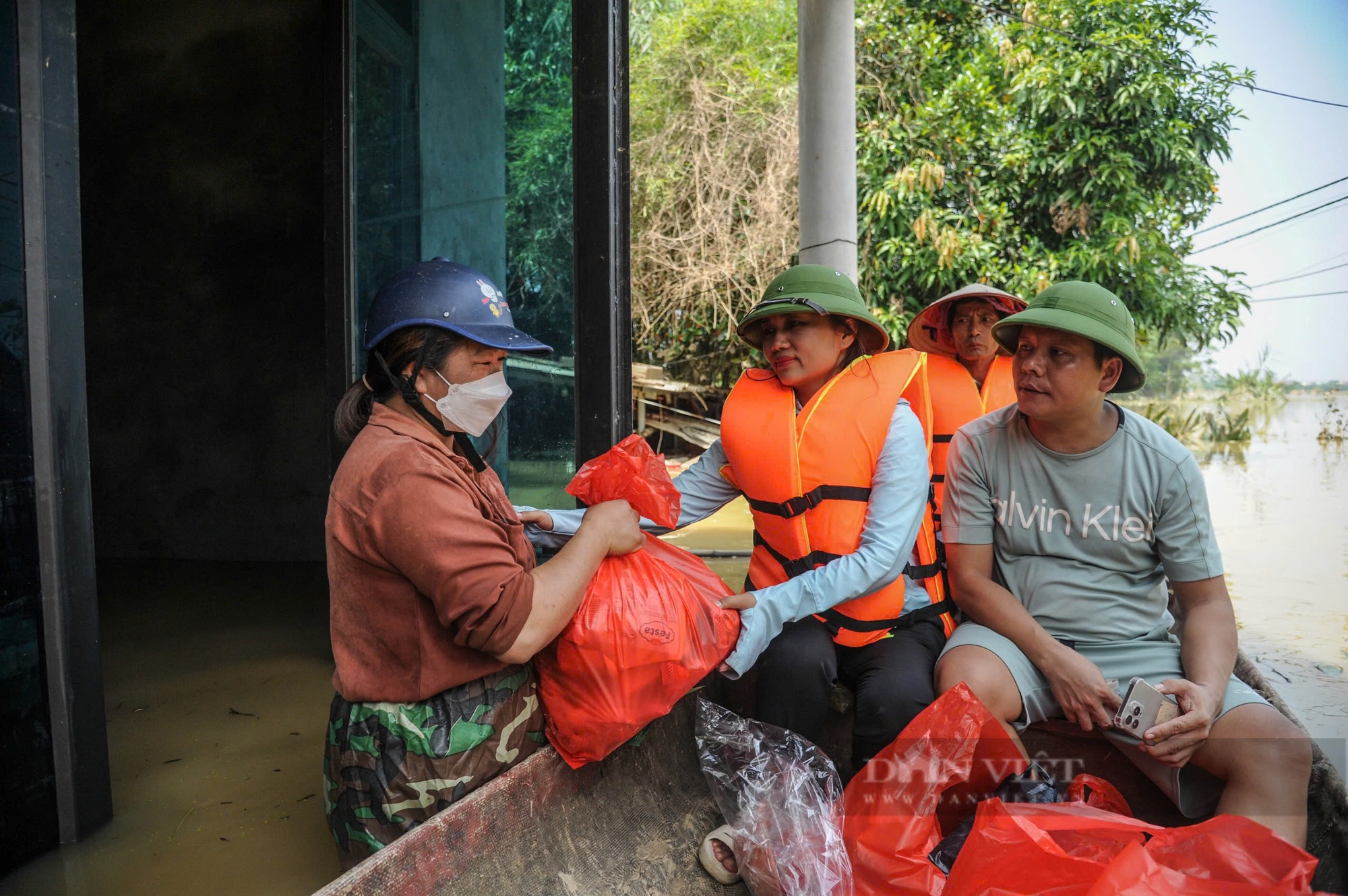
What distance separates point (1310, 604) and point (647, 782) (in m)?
5.69

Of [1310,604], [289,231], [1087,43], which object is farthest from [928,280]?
[289,231]

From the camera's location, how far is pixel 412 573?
5.40 feet

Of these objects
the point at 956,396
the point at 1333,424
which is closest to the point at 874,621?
A: the point at 956,396

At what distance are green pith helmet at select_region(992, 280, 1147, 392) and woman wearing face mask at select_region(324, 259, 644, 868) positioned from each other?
3.66 feet

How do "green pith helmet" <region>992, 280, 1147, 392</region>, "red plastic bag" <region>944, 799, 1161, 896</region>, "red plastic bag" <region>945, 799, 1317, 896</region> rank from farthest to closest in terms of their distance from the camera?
"green pith helmet" <region>992, 280, 1147, 392</region>, "red plastic bag" <region>944, 799, 1161, 896</region>, "red plastic bag" <region>945, 799, 1317, 896</region>

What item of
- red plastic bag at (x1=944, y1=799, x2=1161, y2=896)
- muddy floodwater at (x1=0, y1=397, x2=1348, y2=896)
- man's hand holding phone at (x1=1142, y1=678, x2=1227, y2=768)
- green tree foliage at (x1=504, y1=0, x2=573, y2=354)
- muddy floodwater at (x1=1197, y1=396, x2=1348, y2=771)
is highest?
green tree foliage at (x1=504, y1=0, x2=573, y2=354)

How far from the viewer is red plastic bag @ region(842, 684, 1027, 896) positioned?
71.1 inches

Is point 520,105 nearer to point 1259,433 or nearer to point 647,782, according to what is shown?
point 647,782

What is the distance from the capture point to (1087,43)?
878 centimetres

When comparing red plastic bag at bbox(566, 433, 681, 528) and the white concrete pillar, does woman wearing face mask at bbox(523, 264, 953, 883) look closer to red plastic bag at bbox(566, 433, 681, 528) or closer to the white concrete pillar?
red plastic bag at bbox(566, 433, 681, 528)

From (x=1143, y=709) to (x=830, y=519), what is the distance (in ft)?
2.67

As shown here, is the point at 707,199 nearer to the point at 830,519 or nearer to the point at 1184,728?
the point at 830,519

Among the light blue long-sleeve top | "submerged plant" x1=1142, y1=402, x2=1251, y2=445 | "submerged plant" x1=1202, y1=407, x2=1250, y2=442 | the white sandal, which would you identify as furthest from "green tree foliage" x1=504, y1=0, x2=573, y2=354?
"submerged plant" x1=1202, y1=407, x2=1250, y2=442

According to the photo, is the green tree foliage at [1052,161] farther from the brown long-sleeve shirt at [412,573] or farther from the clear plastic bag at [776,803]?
the brown long-sleeve shirt at [412,573]
